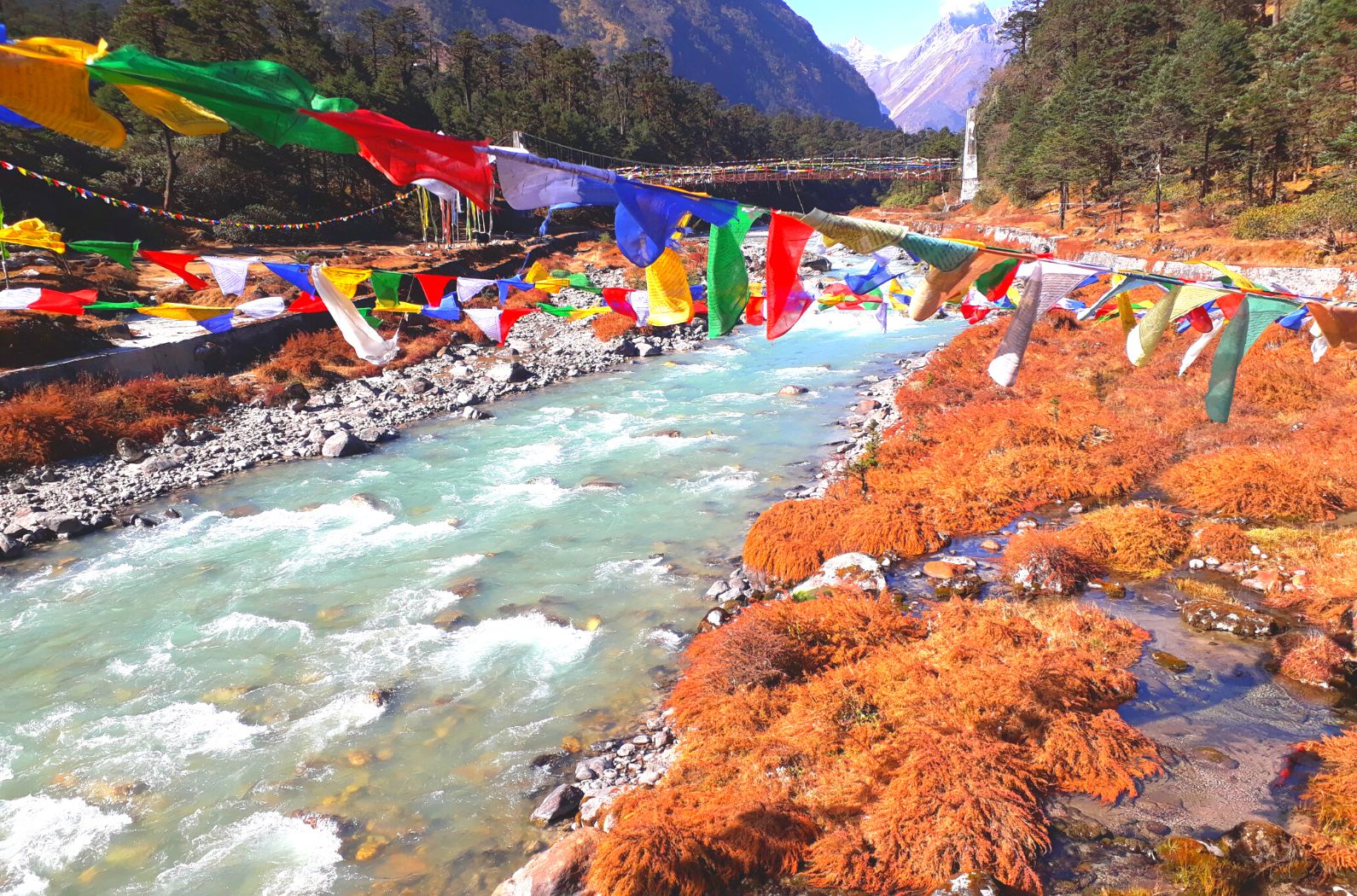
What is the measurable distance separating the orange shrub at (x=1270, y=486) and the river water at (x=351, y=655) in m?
→ 5.90

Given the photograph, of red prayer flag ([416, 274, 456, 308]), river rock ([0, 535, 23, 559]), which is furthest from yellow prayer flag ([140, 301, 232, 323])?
river rock ([0, 535, 23, 559])

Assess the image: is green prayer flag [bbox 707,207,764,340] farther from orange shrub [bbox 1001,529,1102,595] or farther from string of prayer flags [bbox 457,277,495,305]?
orange shrub [bbox 1001,529,1102,595]

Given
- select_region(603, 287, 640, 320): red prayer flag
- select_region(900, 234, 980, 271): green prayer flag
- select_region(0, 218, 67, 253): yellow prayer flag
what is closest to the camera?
select_region(900, 234, 980, 271): green prayer flag

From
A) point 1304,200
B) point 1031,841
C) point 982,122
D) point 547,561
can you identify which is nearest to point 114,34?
point 547,561

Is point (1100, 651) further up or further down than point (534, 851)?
further up

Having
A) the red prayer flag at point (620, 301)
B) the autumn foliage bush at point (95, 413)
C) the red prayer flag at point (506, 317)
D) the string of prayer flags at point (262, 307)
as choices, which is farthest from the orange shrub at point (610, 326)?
the string of prayer flags at point (262, 307)

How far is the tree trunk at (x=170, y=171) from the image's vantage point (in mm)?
29281

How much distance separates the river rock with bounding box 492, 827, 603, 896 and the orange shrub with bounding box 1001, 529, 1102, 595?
5.66 metres

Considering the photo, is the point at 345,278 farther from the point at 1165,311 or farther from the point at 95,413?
the point at 95,413

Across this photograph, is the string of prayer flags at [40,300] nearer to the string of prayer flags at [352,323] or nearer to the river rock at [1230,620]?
the string of prayer flags at [352,323]

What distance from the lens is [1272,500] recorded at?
9.16 meters

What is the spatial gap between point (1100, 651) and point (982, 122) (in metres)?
75.4

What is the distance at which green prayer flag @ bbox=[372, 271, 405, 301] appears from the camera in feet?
27.1

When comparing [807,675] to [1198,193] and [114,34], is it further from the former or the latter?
[114,34]
